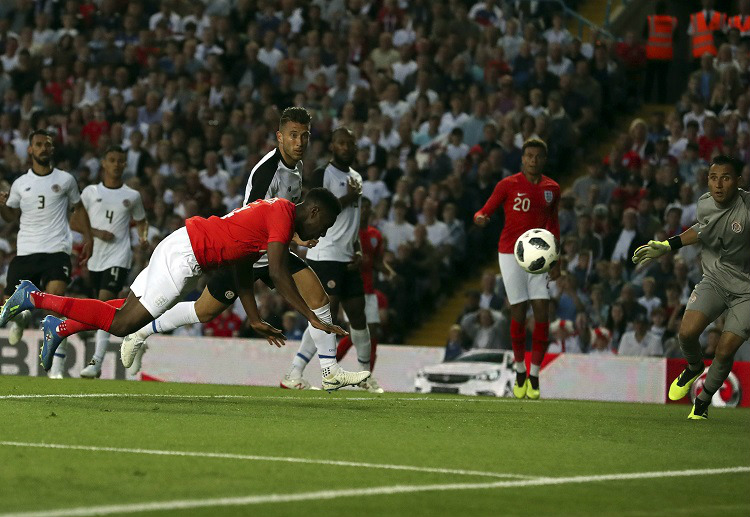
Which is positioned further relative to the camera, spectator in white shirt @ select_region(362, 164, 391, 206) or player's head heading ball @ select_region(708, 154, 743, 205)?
spectator in white shirt @ select_region(362, 164, 391, 206)

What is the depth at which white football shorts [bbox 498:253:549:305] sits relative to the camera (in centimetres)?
1336

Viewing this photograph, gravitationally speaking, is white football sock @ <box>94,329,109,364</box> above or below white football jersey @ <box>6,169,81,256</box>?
below

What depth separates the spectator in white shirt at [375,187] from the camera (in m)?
19.4

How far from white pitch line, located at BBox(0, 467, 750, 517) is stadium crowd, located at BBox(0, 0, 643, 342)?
1137 centimetres

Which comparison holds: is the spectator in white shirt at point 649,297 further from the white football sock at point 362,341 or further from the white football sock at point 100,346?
the white football sock at point 100,346

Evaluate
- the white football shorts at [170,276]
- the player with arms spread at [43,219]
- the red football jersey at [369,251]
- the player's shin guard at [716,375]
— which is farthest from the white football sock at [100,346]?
the player's shin guard at [716,375]

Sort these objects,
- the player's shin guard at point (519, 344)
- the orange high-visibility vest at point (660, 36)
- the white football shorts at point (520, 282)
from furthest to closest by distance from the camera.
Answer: the orange high-visibility vest at point (660, 36) → the player's shin guard at point (519, 344) → the white football shorts at point (520, 282)

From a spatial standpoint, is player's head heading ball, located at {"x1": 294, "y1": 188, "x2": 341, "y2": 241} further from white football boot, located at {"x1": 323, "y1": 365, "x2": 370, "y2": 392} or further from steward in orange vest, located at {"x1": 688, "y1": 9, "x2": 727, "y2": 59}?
steward in orange vest, located at {"x1": 688, "y1": 9, "x2": 727, "y2": 59}

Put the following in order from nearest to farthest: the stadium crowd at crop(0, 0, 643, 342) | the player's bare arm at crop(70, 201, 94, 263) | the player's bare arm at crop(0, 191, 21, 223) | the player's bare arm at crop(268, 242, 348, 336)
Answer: the player's bare arm at crop(268, 242, 348, 336) < the player's bare arm at crop(0, 191, 21, 223) < the player's bare arm at crop(70, 201, 94, 263) < the stadium crowd at crop(0, 0, 643, 342)

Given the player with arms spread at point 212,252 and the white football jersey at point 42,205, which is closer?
the player with arms spread at point 212,252

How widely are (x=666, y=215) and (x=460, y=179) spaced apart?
10.2 ft

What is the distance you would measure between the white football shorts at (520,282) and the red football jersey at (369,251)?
2.10 meters

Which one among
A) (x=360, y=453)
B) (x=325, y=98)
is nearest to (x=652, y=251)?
(x=360, y=453)

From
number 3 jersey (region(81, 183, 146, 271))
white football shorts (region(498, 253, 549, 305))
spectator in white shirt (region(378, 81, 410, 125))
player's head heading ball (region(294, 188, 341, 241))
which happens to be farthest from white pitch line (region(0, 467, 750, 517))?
spectator in white shirt (region(378, 81, 410, 125))
